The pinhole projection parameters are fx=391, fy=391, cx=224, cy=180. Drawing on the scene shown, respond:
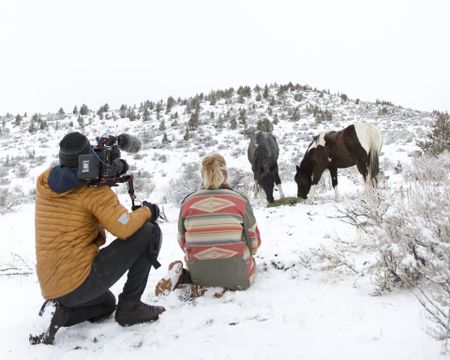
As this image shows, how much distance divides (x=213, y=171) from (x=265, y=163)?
4.75 meters

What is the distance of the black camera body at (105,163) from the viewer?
2.67m

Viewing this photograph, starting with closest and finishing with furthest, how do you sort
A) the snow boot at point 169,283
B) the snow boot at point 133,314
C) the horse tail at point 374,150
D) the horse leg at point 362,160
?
the snow boot at point 133,314
the snow boot at point 169,283
the horse tail at point 374,150
the horse leg at point 362,160

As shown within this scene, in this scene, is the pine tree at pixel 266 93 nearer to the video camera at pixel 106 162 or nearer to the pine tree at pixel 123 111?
the pine tree at pixel 123 111

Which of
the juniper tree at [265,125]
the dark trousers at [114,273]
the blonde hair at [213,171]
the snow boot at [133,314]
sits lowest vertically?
the juniper tree at [265,125]

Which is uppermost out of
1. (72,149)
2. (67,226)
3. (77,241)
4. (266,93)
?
(72,149)

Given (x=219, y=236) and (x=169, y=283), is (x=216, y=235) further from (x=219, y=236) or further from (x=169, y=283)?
(x=169, y=283)

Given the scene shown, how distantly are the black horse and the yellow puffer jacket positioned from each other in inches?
211

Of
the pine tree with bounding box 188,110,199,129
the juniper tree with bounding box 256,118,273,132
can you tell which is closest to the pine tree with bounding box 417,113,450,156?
the juniper tree with bounding box 256,118,273,132

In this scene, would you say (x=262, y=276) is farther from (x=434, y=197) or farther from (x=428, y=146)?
(x=428, y=146)

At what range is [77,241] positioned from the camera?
285 centimetres

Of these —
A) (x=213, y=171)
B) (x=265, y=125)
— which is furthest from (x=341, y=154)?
(x=265, y=125)

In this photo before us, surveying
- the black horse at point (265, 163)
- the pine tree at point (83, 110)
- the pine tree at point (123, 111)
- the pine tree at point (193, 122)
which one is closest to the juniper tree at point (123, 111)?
the pine tree at point (123, 111)

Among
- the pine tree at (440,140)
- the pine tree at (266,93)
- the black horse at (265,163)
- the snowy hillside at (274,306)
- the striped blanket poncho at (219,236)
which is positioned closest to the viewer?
the snowy hillside at (274,306)

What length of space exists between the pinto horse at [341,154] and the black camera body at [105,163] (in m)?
4.41
